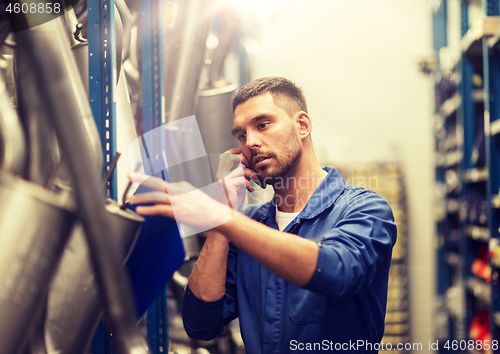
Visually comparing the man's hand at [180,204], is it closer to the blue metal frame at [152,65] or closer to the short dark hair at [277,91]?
the short dark hair at [277,91]

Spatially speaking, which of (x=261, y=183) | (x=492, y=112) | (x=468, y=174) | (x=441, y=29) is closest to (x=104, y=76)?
(x=261, y=183)

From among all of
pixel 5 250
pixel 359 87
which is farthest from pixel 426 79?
pixel 5 250

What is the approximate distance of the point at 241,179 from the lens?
0.85 metres

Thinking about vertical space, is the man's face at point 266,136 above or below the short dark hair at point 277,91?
below

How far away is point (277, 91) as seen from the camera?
0.91 metres

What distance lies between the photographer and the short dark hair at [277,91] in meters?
0.91

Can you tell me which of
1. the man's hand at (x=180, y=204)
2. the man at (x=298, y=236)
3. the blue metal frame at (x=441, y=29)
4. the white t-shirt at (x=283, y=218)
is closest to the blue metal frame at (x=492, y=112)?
the blue metal frame at (x=441, y=29)

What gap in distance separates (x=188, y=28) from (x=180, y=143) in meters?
0.56

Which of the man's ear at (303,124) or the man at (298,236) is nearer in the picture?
the man at (298,236)

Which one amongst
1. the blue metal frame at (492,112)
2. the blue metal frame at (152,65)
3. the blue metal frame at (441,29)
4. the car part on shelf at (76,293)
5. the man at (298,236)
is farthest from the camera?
the blue metal frame at (441,29)

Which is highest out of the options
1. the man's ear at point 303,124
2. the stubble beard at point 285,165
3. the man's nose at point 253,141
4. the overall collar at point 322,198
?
the man's ear at point 303,124

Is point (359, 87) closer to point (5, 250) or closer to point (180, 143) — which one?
point (180, 143)

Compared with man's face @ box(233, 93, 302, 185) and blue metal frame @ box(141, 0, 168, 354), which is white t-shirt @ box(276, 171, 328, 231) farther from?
blue metal frame @ box(141, 0, 168, 354)

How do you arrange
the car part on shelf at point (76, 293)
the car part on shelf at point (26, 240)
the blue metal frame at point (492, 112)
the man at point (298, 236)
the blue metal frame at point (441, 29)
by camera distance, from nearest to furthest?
the car part on shelf at point (26, 240), the car part on shelf at point (76, 293), the man at point (298, 236), the blue metal frame at point (492, 112), the blue metal frame at point (441, 29)
